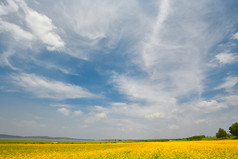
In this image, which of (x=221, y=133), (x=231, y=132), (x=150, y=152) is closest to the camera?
(x=150, y=152)

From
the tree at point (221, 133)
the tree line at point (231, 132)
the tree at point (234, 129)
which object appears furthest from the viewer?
the tree at point (221, 133)

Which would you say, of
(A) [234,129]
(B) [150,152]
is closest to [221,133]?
(A) [234,129]

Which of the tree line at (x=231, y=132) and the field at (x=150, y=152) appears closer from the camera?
the field at (x=150, y=152)

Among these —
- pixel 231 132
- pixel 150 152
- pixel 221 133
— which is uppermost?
pixel 231 132

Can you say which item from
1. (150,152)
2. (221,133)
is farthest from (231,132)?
(150,152)

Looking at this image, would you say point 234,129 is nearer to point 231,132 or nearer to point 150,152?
point 231,132

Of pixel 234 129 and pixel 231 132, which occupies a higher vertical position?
pixel 234 129

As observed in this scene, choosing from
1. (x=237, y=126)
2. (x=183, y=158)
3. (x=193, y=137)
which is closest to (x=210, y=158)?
(x=183, y=158)

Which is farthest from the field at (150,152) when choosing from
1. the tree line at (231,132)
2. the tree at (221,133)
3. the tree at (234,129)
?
the tree at (221,133)

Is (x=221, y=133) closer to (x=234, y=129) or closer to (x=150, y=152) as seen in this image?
(x=234, y=129)

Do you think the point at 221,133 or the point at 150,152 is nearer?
the point at 150,152

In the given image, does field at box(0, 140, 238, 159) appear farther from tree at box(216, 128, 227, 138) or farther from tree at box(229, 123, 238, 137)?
tree at box(216, 128, 227, 138)

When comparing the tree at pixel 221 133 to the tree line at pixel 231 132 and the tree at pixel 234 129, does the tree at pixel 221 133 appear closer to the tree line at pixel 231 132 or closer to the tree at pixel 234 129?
A: the tree line at pixel 231 132

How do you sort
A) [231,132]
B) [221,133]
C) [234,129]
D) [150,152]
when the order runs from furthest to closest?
[221,133] → [231,132] → [234,129] → [150,152]
